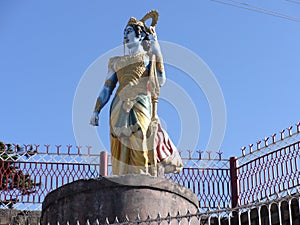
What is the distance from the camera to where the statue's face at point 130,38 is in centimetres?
930

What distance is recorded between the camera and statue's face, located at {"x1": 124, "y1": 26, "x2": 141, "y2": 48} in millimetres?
9305

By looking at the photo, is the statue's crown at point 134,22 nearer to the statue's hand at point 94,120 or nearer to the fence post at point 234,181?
the statue's hand at point 94,120

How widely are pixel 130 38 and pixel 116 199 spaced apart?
262 cm

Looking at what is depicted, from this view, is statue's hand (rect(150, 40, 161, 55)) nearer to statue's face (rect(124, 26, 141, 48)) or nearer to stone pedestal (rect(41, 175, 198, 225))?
statue's face (rect(124, 26, 141, 48))

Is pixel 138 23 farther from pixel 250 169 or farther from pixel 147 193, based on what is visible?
pixel 250 169

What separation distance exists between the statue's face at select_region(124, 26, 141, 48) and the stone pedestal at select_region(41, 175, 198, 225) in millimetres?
2236

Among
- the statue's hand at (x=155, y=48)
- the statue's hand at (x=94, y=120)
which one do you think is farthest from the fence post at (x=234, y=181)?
the statue's hand at (x=94, y=120)

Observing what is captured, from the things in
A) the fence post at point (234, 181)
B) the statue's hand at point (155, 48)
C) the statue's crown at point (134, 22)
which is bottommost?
the fence post at point (234, 181)

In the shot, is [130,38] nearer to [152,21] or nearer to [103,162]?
[152,21]

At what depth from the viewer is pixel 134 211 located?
7.55 meters

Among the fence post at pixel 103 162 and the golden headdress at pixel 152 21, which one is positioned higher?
the golden headdress at pixel 152 21

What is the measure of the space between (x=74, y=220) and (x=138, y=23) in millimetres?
3038

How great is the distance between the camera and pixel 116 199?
7.60m

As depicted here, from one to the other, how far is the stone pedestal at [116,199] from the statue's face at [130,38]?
2236 millimetres
